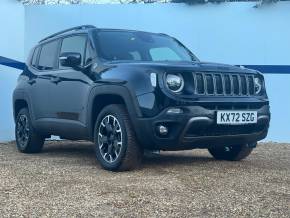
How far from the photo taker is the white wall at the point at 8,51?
10.1m

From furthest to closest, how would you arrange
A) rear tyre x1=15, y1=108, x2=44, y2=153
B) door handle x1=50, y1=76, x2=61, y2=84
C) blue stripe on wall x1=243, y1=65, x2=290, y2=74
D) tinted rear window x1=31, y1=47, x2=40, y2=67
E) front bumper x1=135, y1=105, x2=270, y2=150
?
1. blue stripe on wall x1=243, y1=65, x2=290, y2=74
2. tinted rear window x1=31, y1=47, x2=40, y2=67
3. rear tyre x1=15, y1=108, x2=44, y2=153
4. door handle x1=50, y1=76, x2=61, y2=84
5. front bumper x1=135, y1=105, x2=270, y2=150

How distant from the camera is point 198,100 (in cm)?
556

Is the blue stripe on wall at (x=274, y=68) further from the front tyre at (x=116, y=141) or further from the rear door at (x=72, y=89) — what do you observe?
the front tyre at (x=116, y=141)

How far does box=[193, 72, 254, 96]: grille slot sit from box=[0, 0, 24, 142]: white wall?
541cm

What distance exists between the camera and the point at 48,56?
7770 mm

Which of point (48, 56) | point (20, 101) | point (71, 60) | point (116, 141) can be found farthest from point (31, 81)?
point (116, 141)

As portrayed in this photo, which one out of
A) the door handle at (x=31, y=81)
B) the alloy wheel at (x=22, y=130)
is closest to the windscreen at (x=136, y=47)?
the door handle at (x=31, y=81)

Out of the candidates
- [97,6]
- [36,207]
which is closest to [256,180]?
[36,207]

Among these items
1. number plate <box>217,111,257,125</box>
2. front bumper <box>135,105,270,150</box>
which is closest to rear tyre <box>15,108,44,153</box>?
front bumper <box>135,105,270,150</box>

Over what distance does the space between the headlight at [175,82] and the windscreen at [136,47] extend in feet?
3.32

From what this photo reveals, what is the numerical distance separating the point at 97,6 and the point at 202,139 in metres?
5.51

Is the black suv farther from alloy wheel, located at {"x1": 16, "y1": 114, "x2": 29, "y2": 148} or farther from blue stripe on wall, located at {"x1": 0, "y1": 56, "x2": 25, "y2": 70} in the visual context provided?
blue stripe on wall, located at {"x1": 0, "y1": 56, "x2": 25, "y2": 70}

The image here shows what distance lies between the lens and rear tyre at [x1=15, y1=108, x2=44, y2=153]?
7.88 meters

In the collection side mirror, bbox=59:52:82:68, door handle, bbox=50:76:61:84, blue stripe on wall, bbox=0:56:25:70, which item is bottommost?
blue stripe on wall, bbox=0:56:25:70
